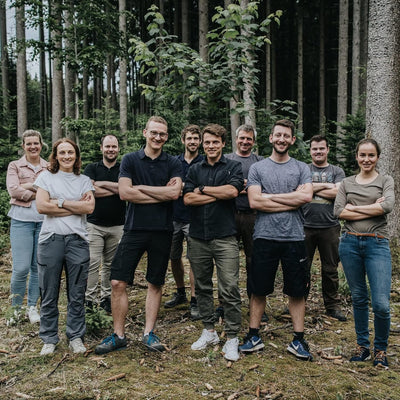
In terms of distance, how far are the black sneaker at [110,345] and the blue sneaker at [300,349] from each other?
6.24 feet

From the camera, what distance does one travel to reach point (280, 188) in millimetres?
4109

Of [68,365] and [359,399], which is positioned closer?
[359,399]

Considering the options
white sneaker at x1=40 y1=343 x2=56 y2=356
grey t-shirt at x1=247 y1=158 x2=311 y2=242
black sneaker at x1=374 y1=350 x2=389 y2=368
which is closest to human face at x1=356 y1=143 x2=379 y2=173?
grey t-shirt at x1=247 y1=158 x2=311 y2=242

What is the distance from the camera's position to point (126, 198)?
418 centimetres

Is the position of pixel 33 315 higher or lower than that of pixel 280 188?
lower

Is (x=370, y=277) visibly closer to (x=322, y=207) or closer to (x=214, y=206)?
(x=322, y=207)

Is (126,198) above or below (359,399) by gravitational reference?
above

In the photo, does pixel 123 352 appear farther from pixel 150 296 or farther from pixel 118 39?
pixel 118 39

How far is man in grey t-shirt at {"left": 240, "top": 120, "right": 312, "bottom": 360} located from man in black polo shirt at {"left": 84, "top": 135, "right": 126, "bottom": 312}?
211 cm

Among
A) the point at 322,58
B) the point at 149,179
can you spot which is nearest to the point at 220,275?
the point at 149,179

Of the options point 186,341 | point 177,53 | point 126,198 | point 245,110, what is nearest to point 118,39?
point 177,53

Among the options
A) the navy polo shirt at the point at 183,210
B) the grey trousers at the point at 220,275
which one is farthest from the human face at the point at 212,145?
the navy polo shirt at the point at 183,210

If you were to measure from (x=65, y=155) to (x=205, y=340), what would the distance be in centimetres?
270

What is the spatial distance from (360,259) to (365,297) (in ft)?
1.46
